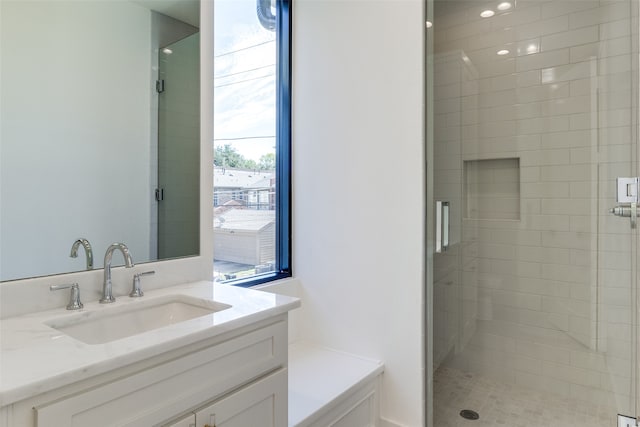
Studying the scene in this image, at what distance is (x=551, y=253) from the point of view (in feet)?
5.48

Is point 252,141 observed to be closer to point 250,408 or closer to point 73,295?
point 73,295

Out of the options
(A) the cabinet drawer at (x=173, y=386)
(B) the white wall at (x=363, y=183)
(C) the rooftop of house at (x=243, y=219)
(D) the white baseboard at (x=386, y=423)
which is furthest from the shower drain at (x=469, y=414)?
(C) the rooftop of house at (x=243, y=219)

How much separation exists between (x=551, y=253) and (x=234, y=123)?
67.4 inches

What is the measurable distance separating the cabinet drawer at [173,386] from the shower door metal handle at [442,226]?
952 mm

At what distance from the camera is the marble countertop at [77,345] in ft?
2.37

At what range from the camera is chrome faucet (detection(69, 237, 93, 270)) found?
4.07ft

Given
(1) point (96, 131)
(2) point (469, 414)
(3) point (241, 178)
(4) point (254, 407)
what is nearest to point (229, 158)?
(3) point (241, 178)

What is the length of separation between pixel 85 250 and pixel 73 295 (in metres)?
0.16

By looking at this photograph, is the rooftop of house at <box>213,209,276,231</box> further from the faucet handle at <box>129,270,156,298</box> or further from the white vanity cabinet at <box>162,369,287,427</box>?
the white vanity cabinet at <box>162,369,287,427</box>

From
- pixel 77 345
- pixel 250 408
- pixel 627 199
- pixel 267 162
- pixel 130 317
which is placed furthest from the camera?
pixel 267 162

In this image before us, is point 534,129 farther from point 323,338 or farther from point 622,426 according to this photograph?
point 323,338

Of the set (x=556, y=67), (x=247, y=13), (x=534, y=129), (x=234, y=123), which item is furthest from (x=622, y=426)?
(x=247, y=13)

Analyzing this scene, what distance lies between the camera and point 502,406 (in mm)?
1738

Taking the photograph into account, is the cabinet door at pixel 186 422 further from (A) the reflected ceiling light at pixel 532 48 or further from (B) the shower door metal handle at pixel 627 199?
(A) the reflected ceiling light at pixel 532 48
